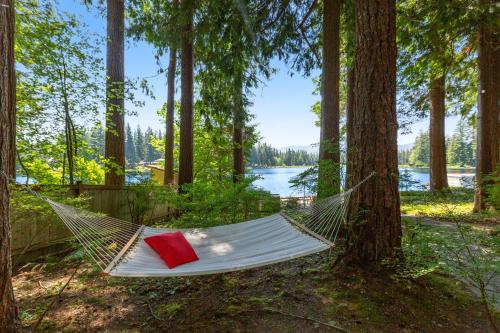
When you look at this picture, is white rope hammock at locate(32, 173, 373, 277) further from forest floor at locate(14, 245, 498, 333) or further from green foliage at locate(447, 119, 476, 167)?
green foliage at locate(447, 119, 476, 167)

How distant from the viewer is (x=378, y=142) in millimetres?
1905

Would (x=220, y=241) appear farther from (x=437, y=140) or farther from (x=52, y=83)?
(x=437, y=140)

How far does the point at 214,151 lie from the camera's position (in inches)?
344

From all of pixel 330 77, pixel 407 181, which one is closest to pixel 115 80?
pixel 330 77

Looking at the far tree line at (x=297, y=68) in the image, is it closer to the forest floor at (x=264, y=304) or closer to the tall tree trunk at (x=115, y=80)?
the tall tree trunk at (x=115, y=80)

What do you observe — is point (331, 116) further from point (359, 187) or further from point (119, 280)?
point (119, 280)

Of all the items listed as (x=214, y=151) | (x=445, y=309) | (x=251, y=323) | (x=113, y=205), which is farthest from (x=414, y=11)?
(x=214, y=151)

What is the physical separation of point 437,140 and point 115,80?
7.44 meters

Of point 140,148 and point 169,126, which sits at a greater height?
point 140,148

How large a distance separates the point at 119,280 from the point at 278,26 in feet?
12.8

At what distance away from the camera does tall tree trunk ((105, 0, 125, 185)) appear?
4.07 m

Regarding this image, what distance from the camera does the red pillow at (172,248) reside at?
71.0 inches

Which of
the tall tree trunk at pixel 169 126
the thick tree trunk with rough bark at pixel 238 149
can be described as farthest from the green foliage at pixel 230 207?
the tall tree trunk at pixel 169 126

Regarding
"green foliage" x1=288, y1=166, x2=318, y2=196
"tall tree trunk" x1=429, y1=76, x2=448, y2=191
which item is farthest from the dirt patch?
"tall tree trunk" x1=429, y1=76, x2=448, y2=191
